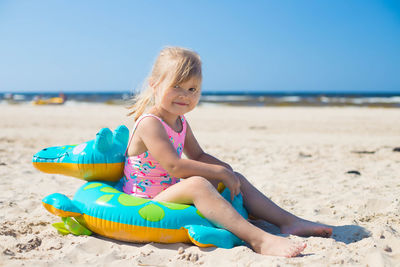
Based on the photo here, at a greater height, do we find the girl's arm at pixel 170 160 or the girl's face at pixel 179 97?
the girl's face at pixel 179 97

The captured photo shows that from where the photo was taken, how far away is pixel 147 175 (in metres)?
2.77

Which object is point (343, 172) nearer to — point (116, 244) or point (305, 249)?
Answer: point (305, 249)

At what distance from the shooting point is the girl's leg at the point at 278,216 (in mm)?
2705

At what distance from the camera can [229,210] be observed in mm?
2461

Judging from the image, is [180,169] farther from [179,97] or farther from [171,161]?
[179,97]

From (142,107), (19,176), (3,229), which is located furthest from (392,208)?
(19,176)

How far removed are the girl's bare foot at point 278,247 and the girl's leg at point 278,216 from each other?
409 millimetres

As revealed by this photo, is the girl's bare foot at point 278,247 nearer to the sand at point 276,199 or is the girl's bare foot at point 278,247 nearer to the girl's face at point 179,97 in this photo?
the sand at point 276,199

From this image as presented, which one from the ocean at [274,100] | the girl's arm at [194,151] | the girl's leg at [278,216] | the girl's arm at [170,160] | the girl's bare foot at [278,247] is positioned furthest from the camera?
the ocean at [274,100]

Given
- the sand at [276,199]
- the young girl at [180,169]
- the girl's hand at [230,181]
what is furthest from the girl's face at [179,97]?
the sand at [276,199]

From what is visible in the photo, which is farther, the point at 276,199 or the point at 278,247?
the point at 276,199

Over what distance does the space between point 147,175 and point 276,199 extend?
63.1 inches

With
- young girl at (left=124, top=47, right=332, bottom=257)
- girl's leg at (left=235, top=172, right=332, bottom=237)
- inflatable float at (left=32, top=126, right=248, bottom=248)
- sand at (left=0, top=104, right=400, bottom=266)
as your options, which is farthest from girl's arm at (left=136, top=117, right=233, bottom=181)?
sand at (left=0, top=104, right=400, bottom=266)

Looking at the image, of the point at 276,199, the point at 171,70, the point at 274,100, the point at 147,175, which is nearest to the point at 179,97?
the point at 171,70
